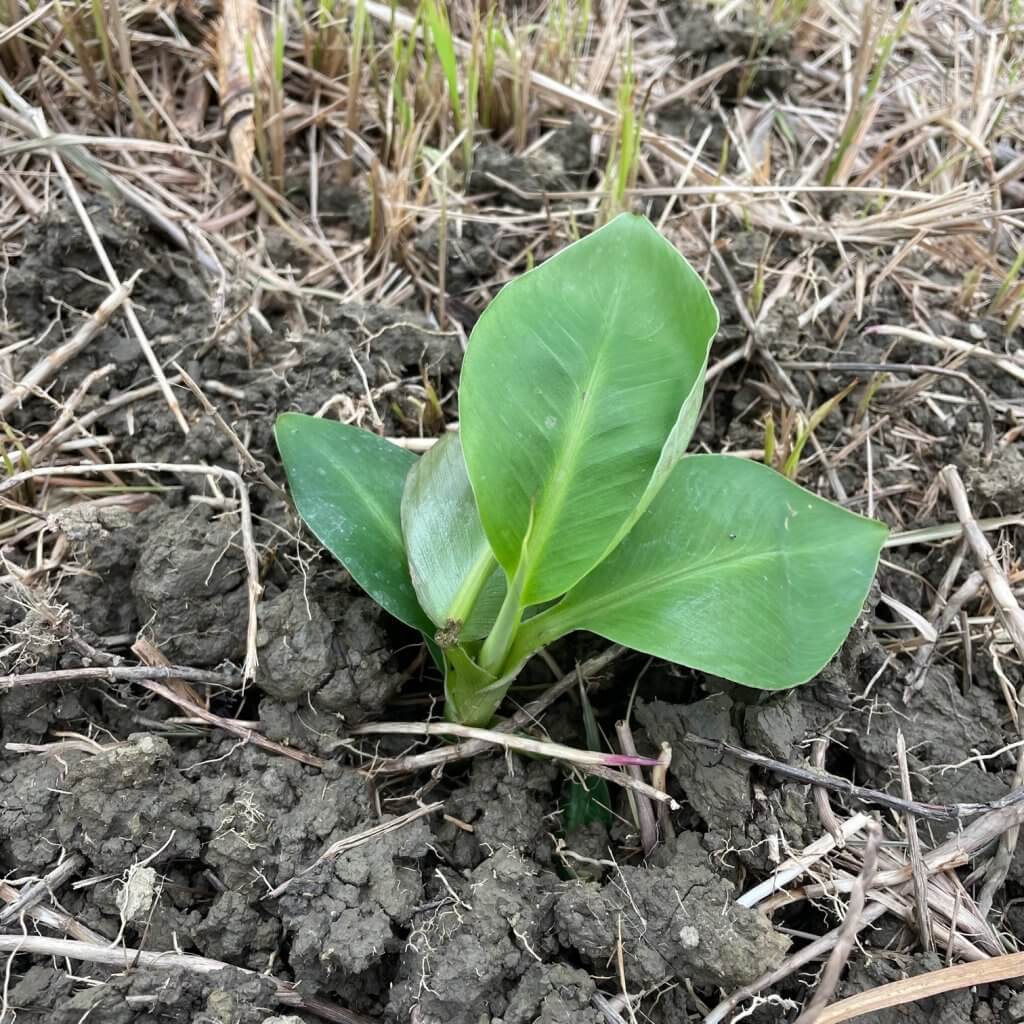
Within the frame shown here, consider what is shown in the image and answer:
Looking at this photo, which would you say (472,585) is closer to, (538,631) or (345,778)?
(538,631)

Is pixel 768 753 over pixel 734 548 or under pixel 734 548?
under

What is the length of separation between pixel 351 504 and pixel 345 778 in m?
0.31

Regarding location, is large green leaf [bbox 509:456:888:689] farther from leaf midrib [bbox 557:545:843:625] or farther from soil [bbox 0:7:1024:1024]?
soil [bbox 0:7:1024:1024]

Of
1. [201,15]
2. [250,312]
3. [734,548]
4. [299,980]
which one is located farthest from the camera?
[201,15]

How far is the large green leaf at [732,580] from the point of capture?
897 millimetres

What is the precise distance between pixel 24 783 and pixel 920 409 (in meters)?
1.30

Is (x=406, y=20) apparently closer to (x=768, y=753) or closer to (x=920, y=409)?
(x=920, y=409)

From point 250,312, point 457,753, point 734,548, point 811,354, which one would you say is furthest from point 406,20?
point 457,753

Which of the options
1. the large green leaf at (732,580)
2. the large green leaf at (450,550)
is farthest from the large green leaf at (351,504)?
the large green leaf at (732,580)

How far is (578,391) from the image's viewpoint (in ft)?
2.87

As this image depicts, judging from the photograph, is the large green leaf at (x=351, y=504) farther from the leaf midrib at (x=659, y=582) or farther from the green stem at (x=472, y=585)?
the leaf midrib at (x=659, y=582)

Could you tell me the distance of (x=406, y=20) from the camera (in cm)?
161

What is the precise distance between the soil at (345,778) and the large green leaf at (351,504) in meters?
0.07

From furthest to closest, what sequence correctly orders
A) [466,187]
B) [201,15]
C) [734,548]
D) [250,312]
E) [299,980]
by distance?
[201,15]
[466,187]
[250,312]
[734,548]
[299,980]
